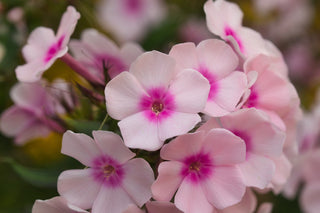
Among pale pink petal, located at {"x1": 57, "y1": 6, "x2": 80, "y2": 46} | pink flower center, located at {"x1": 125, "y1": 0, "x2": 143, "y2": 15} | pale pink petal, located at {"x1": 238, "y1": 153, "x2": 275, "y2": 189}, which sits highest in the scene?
pale pink petal, located at {"x1": 57, "y1": 6, "x2": 80, "y2": 46}

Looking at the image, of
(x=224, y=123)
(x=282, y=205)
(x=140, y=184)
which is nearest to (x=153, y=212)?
(x=140, y=184)

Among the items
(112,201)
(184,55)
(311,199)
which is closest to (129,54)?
(184,55)

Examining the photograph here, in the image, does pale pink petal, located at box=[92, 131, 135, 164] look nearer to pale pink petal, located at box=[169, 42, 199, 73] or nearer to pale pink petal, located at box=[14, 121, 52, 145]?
pale pink petal, located at box=[169, 42, 199, 73]

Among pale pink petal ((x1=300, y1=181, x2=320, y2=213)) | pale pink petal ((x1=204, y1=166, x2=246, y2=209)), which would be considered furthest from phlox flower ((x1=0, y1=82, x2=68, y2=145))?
pale pink petal ((x1=300, y1=181, x2=320, y2=213))

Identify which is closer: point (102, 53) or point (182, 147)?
point (182, 147)

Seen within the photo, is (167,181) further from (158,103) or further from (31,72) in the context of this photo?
(31,72)

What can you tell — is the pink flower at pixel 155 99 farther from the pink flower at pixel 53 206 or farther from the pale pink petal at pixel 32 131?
the pale pink petal at pixel 32 131

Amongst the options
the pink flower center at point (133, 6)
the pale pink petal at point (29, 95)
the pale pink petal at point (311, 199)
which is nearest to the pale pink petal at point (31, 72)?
the pale pink petal at point (29, 95)
